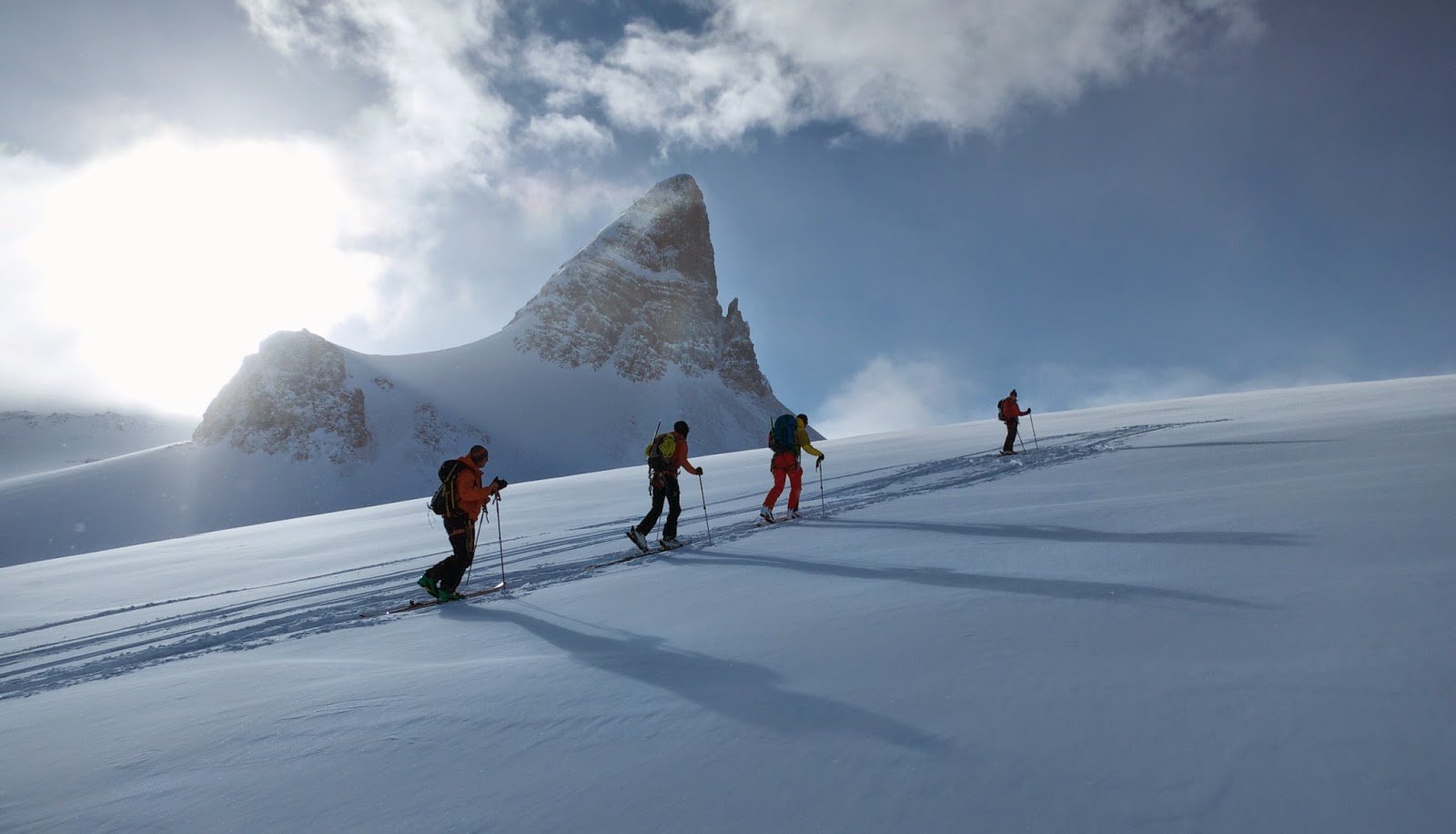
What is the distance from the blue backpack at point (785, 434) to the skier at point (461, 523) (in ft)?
15.6

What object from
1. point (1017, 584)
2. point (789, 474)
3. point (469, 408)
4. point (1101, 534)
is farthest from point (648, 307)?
point (1017, 584)

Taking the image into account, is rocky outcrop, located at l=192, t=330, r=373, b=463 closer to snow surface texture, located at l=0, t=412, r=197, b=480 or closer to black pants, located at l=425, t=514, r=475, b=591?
black pants, located at l=425, t=514, r=475, b=591

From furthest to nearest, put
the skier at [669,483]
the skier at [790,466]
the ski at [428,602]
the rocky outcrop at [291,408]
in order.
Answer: the rocky outcrop at [291,408], the skier at [790,466], the skier at [669,483], the ski at [428,602]

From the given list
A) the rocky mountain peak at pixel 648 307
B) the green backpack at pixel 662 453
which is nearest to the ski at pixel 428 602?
the green backpack at pixel 662 453

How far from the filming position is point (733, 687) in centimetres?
314

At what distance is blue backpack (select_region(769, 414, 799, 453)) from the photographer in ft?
36.4

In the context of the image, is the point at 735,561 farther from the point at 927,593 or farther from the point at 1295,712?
the point at 1295,712

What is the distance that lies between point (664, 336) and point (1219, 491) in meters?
132

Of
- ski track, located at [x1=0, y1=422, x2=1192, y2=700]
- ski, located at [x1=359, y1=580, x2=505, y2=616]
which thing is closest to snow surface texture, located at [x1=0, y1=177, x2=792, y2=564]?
ski track, located at [x1=0, y1=422, x2=1192, y2=700]

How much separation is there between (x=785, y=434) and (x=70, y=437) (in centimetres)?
25539

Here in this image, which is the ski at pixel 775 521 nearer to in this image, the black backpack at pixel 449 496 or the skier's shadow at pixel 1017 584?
the skier's shadow at pixel 1017 584

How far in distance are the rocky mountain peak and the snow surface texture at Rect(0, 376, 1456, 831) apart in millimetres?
119164

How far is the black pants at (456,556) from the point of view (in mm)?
7477

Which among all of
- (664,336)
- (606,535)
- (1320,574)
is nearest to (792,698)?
(1320,574)
